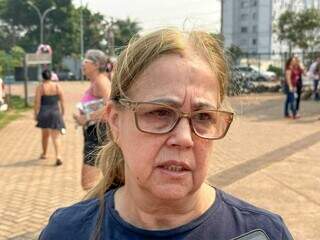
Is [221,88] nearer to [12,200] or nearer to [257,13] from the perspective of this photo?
[12,200]

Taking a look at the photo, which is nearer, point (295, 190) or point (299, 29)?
point (295, 190)

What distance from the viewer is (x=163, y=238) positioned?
1427 mm

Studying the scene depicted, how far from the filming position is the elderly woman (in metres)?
1.36

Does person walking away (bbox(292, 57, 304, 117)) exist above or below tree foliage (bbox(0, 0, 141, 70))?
below

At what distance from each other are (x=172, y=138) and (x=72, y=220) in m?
0.40

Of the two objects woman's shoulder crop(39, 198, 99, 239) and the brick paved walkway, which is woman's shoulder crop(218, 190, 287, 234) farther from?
the brick paved walkway

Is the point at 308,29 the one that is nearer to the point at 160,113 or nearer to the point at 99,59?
the point at 99,59

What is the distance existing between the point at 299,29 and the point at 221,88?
28615 millimetres

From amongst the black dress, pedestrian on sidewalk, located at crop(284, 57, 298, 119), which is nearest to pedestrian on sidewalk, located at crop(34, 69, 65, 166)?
the black dress

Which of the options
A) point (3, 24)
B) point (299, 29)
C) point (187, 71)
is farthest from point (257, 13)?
point (187, 71)

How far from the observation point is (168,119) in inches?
54.0

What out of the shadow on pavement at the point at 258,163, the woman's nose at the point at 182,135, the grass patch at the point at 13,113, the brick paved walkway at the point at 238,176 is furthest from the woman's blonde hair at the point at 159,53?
the grass patch at the point at 13,113

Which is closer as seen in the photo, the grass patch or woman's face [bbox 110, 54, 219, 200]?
woman's face [bbox 110, 54, 219, 200]

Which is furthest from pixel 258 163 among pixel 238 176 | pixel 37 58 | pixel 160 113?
pixel 37 58
